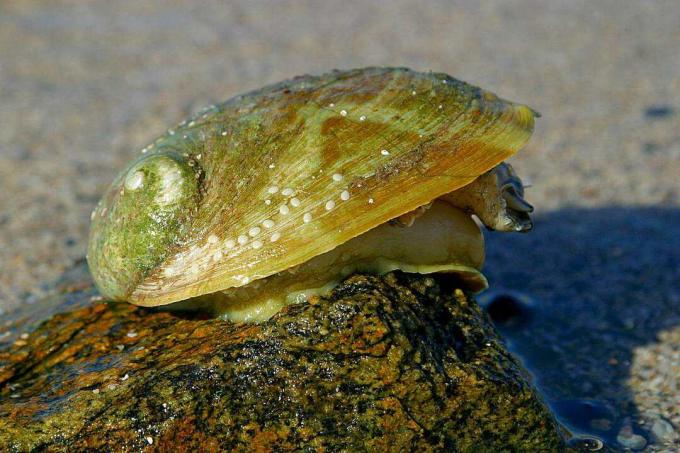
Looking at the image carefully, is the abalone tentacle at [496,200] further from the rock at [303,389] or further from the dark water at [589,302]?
the dark water at [589,302]

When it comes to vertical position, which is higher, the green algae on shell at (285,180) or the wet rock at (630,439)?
the green algae on shell at (285,180)

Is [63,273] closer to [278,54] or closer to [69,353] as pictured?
[69,353]

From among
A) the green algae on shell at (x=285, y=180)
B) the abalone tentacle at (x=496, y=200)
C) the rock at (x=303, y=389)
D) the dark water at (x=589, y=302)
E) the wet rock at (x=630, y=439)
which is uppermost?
the green algae on shell at (x=285, y=180)

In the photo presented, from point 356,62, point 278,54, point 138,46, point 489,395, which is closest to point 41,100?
point 138,46

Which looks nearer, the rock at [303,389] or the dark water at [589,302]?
the rock at [303,389]

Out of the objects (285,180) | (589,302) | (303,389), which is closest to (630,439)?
(589,302)

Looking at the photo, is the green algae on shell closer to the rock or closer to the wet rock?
the rock

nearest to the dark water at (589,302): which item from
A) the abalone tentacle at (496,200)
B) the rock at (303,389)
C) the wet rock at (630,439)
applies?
the wet rock at (630,439)

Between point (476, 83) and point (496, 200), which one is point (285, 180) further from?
point (476, 83)
